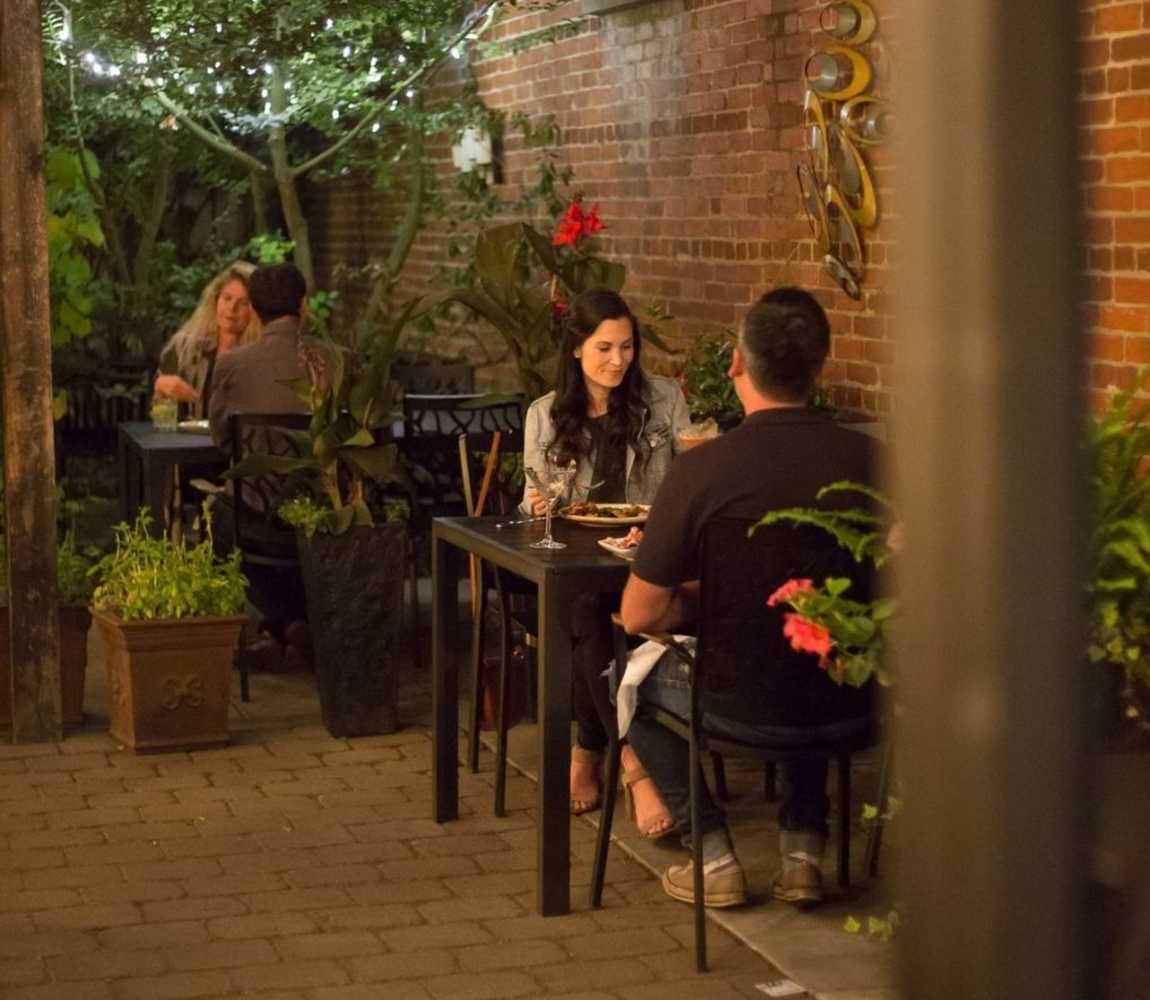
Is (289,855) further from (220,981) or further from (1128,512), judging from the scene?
(1128,512)

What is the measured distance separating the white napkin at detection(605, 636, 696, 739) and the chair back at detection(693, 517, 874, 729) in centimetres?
28

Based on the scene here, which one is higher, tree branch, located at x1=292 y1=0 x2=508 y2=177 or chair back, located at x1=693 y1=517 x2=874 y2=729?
tree branch, located at x1=292 y1=0 x2=508 y2=177

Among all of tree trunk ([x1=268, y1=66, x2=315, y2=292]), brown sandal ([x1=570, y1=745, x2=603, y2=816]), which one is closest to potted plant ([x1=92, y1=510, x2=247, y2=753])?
brown sandal ([x1=570, y1=745, x2=603, y2=816])

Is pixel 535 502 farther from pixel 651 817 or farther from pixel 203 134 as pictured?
pixel 203 134

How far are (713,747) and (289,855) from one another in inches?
50.8

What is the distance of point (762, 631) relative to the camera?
4.06 metres

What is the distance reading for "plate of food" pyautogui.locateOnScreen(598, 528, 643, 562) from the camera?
459 centimetres

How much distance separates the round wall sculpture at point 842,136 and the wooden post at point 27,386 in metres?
2.29

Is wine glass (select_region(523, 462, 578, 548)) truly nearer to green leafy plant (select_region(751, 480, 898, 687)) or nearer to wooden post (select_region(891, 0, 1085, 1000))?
green leafy plant (select_region(751, 480, 898, 687))

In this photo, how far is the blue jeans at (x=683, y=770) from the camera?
4.37 m

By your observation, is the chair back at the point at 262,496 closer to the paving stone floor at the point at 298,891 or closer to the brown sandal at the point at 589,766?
the paving stone floor at the point at 298,891

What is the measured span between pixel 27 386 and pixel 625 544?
222cm

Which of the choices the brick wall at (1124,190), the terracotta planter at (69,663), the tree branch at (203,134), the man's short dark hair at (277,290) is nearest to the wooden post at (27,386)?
the terracotta planter at (69,663)

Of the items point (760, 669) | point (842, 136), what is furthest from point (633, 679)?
point (842, 136)
